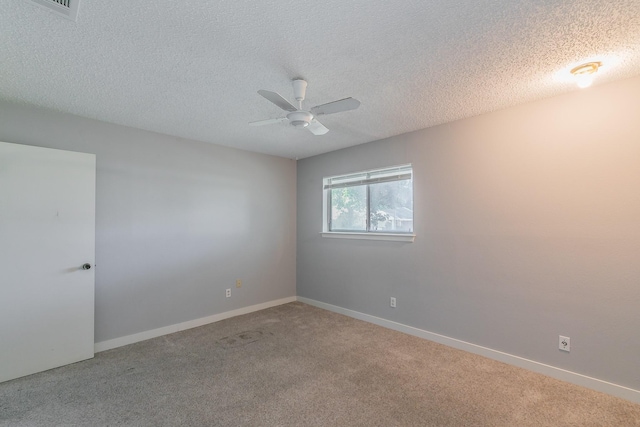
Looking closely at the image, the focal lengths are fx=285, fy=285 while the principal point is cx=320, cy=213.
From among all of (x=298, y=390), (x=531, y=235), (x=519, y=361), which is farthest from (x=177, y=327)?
(x=531, y=235)

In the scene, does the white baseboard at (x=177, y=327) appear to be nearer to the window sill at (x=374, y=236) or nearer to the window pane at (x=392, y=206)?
the window sill at (x=374, y=236)

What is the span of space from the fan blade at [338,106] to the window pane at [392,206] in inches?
68.8

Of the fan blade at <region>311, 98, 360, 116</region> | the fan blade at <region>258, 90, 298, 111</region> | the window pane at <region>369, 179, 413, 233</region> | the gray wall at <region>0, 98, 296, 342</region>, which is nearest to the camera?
the fan blade at <region>258, 90, 298, 111</region>

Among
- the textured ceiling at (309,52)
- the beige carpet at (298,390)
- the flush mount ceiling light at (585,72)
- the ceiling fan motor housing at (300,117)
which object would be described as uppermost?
the textured ceiling at (309,52)

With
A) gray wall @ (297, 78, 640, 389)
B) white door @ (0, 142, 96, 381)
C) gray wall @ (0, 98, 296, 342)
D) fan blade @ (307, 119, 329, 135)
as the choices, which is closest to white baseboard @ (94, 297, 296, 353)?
gray wall @ (0, 98, 296, 342)

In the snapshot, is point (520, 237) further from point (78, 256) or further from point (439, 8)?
point (78, 256)

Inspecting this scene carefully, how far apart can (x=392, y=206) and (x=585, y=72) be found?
2.14 meters

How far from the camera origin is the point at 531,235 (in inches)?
102

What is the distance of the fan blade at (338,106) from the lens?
76.6 inches

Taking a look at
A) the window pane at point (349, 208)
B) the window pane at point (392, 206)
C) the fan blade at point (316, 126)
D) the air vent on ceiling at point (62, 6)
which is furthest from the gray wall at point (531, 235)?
the air vent on ceiling at point (62, 6)

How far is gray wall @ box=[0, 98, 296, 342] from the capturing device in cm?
300

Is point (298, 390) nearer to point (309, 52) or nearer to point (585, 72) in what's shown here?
point (309, 52)

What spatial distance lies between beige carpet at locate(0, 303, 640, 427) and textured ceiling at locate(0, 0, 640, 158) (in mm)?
2408

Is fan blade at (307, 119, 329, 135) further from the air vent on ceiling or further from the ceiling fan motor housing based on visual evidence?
the air vent on ceiling
